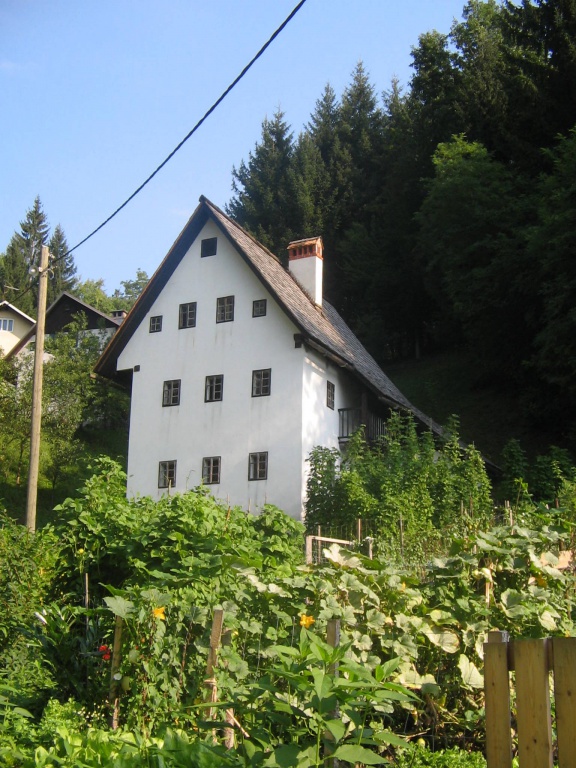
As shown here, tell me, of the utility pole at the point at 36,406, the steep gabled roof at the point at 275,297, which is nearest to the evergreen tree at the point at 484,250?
the steep gabled roof at the point at 275,297

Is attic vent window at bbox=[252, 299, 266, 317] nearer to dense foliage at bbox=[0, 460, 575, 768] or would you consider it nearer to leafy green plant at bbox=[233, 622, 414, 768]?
→ dense foliage at bbox=[0, 460, 575, 768]

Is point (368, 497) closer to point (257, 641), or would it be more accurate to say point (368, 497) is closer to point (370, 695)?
point (257, 641)

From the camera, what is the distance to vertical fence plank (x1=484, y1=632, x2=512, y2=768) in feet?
11.8

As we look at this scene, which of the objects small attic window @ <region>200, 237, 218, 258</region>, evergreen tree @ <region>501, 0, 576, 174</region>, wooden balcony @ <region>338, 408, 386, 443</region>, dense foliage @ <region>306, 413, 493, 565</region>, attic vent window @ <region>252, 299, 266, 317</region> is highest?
evergreen tree @ <region>501, 0, 576, 174</region>

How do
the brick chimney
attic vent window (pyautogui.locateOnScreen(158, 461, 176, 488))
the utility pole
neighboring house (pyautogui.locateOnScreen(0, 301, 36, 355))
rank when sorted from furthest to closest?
neighboring house (pyautogui.locateOnScreen(0, 301, 36, 355)) < the brick chimney < attic vent window (pyautogui.locateOnScreen(158, 461, 176, 488)) < the utility pole

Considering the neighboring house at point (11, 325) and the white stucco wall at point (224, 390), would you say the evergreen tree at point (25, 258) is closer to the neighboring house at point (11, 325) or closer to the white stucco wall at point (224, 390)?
the neighboring house at point (11, 325)

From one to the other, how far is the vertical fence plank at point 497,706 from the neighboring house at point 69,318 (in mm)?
44743

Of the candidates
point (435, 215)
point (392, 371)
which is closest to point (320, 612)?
point (435, 215)

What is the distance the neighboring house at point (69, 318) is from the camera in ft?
159

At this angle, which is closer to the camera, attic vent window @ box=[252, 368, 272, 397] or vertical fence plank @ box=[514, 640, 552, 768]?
vertical fence plank @ box=[514, 640, 552, 768]

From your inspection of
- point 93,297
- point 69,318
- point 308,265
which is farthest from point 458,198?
point 93,297

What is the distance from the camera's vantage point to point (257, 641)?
6.00m

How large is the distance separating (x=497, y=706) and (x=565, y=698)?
0.39m

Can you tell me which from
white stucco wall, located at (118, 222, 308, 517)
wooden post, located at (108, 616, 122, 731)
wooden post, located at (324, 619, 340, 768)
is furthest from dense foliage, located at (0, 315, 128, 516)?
wooden post, located at (324, 619, 340, 768)
